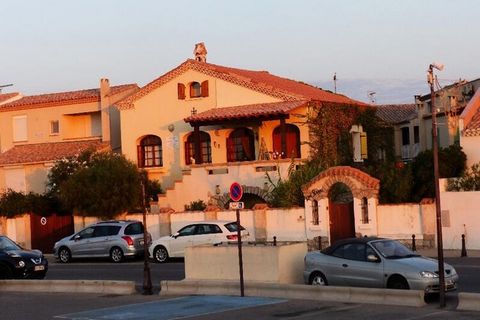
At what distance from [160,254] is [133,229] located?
2887 mm

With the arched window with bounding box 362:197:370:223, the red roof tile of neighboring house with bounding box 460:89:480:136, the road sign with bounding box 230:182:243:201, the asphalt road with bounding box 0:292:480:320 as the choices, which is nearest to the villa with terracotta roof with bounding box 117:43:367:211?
the arched window with bounding box 362:197:370:223

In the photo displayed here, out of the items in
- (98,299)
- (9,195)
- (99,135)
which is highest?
(99,135)

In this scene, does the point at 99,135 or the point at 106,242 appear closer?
the point at 106,242

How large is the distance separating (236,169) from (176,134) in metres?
6.50

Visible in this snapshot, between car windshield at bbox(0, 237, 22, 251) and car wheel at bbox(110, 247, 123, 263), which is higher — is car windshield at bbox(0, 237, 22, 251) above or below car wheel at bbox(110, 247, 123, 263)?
above

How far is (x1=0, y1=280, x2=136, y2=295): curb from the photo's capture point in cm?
2508

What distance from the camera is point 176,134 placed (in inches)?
2067

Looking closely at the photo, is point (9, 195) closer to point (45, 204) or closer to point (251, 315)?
point (45, 204)

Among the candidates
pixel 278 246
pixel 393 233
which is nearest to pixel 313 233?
pixel 393 233

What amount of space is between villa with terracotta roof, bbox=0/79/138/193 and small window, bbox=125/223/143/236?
1619 centimetres

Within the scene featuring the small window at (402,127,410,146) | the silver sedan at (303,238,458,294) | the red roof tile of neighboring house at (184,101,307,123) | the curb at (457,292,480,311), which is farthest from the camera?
the small window at (402,127,410,146)

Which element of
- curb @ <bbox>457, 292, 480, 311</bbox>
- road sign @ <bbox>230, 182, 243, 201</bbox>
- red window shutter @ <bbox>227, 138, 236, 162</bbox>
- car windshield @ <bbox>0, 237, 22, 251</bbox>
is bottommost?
curb @ <bbox>457, 292, 480, 311</bbox>

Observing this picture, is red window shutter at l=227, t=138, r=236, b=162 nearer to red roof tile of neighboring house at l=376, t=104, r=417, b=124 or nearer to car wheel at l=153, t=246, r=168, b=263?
car wheel at l=153, t=246, r=168, b=263

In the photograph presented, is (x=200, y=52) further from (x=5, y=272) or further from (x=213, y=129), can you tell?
(x=5, y=272)
